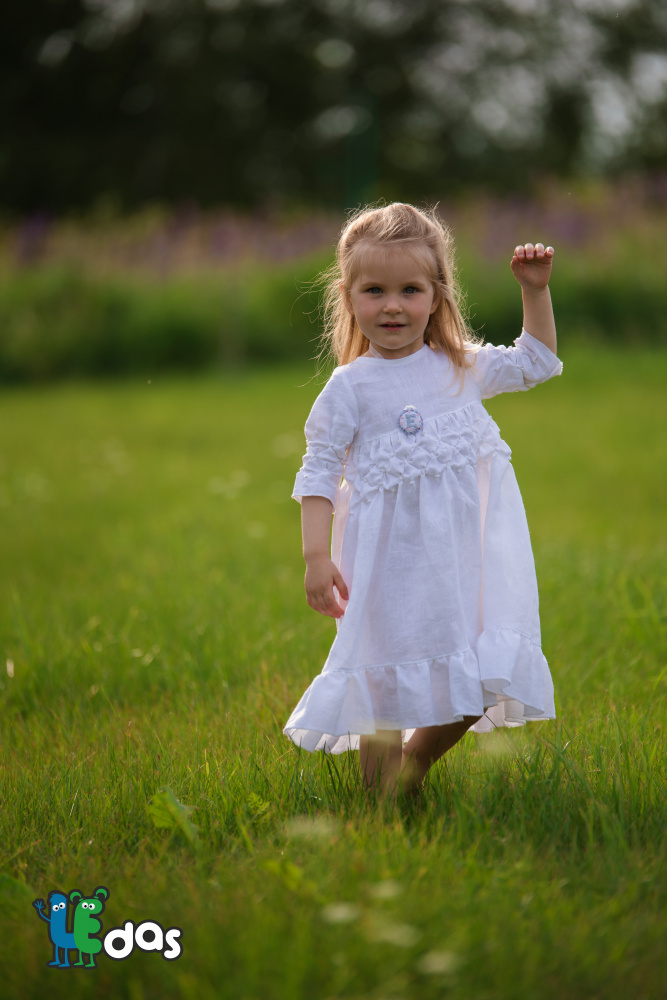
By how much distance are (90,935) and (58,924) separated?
0.09 meters

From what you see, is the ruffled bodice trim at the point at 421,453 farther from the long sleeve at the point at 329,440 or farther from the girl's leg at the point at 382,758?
the girl's leg at the point at 382,758

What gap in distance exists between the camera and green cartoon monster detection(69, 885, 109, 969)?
1.66m

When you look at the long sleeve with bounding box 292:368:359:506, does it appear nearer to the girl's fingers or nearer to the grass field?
the girl's fingers

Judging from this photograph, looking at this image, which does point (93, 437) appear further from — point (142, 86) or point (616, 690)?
point (142, 86)

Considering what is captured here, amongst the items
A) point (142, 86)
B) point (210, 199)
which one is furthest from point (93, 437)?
point (142, 86)

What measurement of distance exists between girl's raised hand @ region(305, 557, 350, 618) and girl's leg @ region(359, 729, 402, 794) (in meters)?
0.33

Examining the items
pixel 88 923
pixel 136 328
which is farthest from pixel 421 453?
pixel 136 328

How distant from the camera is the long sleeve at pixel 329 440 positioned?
7.41 feet

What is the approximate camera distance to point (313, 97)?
24125mm

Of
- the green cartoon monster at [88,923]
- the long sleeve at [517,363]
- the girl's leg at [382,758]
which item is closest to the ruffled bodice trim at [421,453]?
the long sleeve at [517,363]

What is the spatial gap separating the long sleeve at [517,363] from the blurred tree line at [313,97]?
A: 21.2 meters

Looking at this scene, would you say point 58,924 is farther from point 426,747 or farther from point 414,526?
point 414,526

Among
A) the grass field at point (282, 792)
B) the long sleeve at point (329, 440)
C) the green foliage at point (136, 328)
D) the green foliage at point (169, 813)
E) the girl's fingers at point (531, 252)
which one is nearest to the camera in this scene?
the grass field at point (282, 792)

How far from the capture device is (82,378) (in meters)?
11.4
